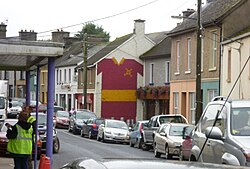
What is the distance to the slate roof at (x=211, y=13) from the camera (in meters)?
37.7

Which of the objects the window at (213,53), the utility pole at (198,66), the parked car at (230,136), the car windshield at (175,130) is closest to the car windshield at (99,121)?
the window at (213,53)

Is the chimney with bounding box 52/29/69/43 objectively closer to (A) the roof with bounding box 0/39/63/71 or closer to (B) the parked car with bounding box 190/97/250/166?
(A) the roof with bounding box 0/39/63/71

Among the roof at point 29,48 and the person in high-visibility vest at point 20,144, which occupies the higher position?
the roof at point 29,48

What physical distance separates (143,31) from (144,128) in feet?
101

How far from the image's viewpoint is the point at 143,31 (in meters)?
62.8

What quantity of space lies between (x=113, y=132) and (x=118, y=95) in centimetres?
2396

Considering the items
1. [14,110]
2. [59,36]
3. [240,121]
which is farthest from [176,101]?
[59,36]

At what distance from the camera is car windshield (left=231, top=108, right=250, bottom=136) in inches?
437

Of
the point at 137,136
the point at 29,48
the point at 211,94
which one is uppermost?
the point at 29,48

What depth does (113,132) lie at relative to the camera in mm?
37781

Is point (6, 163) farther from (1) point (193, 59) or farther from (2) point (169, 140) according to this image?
(1) point (193, 59)

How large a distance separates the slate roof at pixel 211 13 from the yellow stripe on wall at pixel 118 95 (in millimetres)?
17212

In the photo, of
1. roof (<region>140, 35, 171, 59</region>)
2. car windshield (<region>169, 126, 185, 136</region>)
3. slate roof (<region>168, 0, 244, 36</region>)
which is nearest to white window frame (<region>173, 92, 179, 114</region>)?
slate roof (<region>168, 0, 244, 36</region>)

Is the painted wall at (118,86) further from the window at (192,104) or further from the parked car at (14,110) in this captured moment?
the window at (192,104)
